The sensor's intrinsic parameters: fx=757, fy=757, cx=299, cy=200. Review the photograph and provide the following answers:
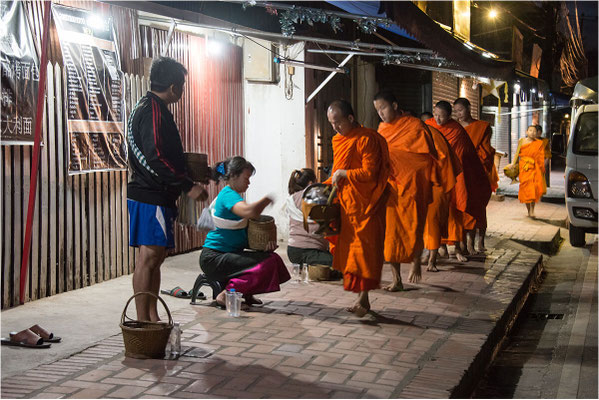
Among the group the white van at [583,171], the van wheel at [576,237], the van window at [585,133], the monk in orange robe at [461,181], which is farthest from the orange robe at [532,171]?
the monk in orange robe at [461,181]

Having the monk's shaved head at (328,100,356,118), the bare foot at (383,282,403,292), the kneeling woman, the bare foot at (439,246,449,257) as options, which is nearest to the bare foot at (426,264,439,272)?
the bare foot at (439,246,449,257)

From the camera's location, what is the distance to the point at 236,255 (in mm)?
6820

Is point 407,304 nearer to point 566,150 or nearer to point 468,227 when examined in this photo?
point 468,227

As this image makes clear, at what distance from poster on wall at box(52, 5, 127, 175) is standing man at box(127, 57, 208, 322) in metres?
2.15

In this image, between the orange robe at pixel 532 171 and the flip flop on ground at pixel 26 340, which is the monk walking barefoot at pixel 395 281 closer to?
the flip flop on ground at pixel 26 340

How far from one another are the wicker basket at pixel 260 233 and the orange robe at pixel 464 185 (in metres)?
3.65

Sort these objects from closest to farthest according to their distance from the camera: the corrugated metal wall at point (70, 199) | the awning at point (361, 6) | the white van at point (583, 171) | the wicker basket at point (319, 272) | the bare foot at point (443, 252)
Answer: the corrugated metal wall at point (70, 199), the awning at point (361, 6), the wicker basket at point (319, 272), the bare foot at point (443, 252), the white van at point (583, 171)

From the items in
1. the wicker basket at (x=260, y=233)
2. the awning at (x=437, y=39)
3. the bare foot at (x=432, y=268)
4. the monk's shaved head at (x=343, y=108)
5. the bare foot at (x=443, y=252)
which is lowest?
the bare foot at (x=432, y=268)

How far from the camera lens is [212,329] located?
618cm

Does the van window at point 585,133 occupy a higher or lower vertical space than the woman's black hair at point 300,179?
higher

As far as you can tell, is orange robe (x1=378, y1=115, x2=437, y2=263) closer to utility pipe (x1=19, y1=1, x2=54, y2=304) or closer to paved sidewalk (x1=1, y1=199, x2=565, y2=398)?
paved sidewalk (x1=1, y1=199, x2=565, y2=398)

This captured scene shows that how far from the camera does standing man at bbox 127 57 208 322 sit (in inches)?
213

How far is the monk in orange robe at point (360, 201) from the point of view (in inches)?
261

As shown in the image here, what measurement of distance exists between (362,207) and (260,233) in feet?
3.07
